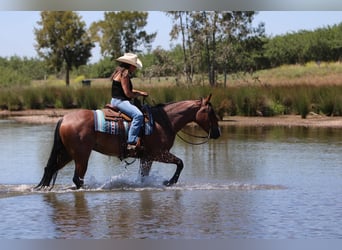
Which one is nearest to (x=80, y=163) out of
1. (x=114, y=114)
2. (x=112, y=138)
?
(x=112, y=138)

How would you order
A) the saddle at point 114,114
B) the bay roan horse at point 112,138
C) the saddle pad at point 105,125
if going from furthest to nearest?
1. the saddle at point 114,114
2. the saddle pad at point 105,125
3. the bay roan horse at point 112,138

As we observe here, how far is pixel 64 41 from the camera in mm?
46812

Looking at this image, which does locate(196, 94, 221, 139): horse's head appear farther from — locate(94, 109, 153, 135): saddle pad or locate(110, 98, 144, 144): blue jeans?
locate(94, 109, 153, 135): saddle pad

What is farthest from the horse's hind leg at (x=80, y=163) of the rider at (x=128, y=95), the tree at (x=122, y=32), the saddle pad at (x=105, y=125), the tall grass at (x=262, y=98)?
the tree at (x=122, y=32)

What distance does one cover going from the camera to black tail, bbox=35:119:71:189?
35.5 ft

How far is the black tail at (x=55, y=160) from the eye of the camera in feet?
35.5

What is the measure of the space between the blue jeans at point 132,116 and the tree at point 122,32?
1226 inches

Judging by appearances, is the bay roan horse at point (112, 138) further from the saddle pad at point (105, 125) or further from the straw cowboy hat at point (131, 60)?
the straw cowboy hat at point (131, 60)

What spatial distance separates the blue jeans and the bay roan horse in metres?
0.19

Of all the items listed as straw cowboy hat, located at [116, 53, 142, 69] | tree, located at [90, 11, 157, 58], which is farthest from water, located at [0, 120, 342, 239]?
tree, located at [90, 11, 157, 58]

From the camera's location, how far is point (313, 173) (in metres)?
12.5

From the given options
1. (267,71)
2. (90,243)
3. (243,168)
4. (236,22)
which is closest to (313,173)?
(243,168)

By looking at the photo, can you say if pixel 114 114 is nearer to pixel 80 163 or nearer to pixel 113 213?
pixel 80 163
